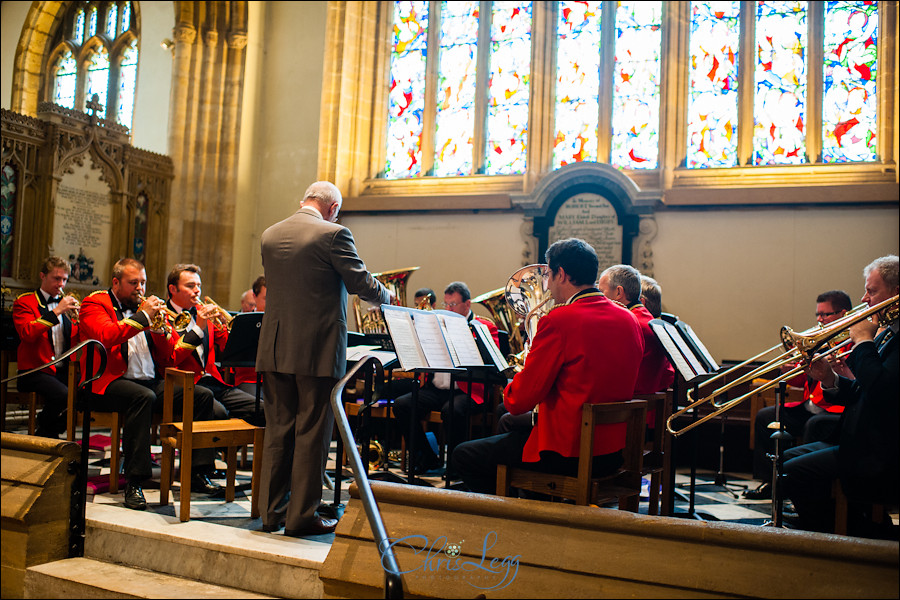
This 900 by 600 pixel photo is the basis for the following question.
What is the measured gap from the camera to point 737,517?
4.46 metres

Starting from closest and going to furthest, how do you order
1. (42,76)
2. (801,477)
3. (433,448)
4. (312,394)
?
1. (801,477)
2. (312,394)
3. (433,448)
4. (42,76)

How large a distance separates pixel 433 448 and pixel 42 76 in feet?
34.6

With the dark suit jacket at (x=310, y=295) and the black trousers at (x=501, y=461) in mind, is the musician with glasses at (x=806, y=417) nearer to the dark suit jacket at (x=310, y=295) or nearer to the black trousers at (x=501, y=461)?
the black trousers at (x=501, y=461)

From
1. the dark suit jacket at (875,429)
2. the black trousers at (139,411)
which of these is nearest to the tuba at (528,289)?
the black trousers at (139,411)

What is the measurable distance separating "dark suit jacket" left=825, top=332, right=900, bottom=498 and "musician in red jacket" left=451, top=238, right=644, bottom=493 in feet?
2.64

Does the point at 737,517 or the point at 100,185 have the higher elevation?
the point at 100,185

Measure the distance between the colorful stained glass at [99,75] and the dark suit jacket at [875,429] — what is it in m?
11.9

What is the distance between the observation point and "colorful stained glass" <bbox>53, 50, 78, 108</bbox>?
40.5 ft

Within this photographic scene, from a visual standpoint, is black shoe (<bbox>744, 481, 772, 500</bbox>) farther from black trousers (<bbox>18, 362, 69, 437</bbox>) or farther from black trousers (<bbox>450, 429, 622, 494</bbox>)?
black trousers (<bbox>18, 362, 69, 437</bbox>)

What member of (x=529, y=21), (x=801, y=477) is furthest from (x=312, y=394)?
(x=529, y=21)

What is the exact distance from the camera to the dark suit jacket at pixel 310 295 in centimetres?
352

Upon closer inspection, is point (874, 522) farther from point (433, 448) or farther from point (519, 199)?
point (519, 199)

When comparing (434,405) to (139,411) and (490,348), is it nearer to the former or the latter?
(490,348)

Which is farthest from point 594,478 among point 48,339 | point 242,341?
point 48,339
